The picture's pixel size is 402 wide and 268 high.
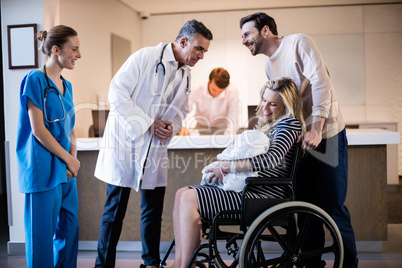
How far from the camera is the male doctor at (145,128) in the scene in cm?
241

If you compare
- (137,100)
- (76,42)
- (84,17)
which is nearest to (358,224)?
(137,100)

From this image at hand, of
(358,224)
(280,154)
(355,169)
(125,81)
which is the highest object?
(125,81)

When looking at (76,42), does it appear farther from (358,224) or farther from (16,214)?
(358,224)

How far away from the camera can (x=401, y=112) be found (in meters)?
6.32

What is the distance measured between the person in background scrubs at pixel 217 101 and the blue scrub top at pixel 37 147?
251cm

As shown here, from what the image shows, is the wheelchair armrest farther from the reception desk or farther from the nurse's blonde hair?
the reception desk

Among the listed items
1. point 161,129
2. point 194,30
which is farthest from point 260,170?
point 194,30

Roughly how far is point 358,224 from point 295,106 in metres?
1.57

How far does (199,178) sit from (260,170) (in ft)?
4.42

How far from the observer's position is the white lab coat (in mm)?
2412

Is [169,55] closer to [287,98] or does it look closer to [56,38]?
[56,38]

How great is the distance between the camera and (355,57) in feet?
20.5

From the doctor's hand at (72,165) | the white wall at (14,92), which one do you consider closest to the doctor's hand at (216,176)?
the doctor's hand at (72,165)

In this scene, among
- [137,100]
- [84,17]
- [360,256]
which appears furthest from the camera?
[84,17]
